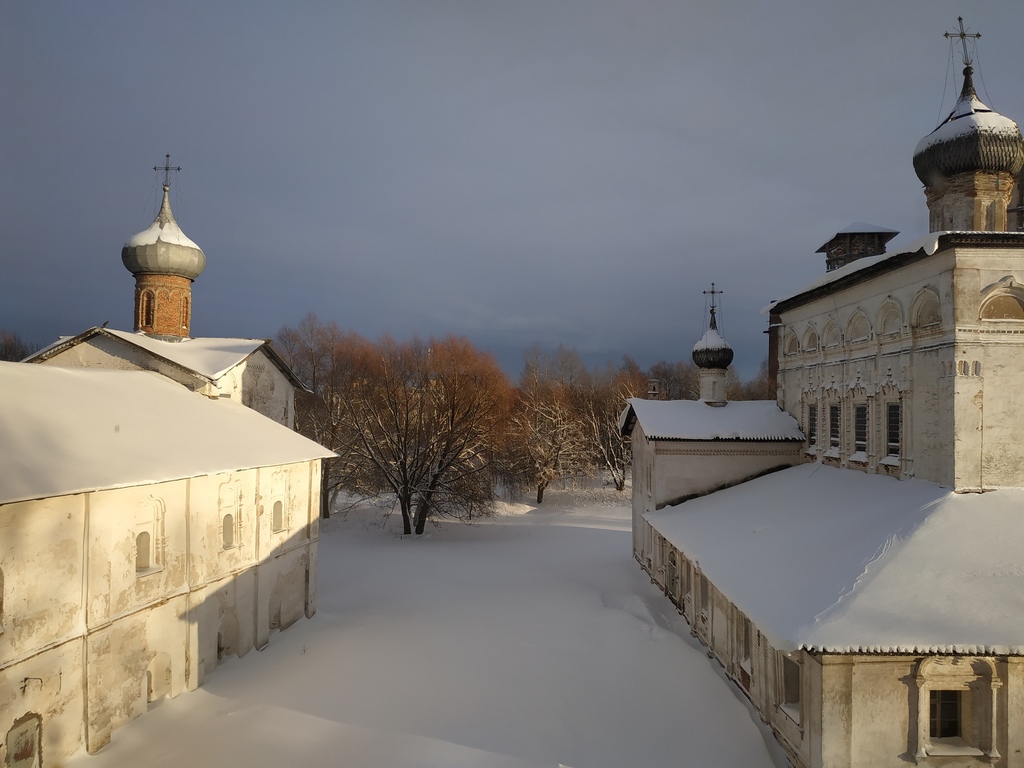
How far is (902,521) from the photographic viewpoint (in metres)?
9.15

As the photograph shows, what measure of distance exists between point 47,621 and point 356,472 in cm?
2104

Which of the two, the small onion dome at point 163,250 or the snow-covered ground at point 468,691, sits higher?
the small onion dome at point 163,250

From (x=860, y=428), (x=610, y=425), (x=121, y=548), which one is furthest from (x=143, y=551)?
(x=610, y=425)

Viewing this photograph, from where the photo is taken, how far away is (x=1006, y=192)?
11172 millimetres

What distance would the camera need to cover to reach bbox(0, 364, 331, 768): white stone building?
803 cm

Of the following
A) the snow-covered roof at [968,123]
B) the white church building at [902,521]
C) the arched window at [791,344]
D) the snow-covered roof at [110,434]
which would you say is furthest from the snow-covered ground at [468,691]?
the snow-covered roof at [968,123]

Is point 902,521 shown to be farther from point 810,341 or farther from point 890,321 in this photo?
point 810,341

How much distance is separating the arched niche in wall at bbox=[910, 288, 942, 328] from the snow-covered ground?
7.05 m

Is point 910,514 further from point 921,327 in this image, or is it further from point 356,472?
point 356,472

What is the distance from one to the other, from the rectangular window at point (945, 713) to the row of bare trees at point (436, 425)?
20.3 meters

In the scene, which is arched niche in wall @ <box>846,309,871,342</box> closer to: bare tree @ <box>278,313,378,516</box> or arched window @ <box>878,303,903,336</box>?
arched window @ <box>878,303,903,336</box>

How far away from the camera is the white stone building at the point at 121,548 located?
26.3ft

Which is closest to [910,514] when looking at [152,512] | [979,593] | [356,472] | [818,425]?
[979,593]

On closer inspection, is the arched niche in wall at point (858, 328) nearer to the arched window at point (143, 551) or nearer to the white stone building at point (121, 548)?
the white stone building at point (121, 548)
